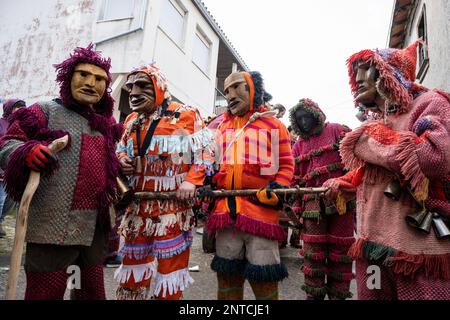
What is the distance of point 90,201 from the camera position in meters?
1.83

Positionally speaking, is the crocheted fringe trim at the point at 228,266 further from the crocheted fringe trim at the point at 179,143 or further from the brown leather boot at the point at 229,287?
the crocheted fringe trim at the point at 179,143

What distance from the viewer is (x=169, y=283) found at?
6.52 ft

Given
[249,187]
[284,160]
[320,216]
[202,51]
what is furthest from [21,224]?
[202,51]

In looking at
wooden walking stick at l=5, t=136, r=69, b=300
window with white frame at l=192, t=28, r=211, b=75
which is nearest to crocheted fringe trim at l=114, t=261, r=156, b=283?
wooden walking stick at l=5, t=136, r=69, b=300

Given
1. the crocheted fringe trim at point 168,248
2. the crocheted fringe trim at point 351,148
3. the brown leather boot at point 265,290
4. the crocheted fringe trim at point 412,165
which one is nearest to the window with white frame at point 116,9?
the crocheted fringe trim at point 168,248

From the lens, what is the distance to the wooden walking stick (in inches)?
56.0

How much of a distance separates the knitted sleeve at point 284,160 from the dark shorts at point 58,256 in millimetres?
1326

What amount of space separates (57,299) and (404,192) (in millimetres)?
1961

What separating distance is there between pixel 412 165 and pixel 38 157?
1.89 m

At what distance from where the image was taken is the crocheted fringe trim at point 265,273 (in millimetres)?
1938

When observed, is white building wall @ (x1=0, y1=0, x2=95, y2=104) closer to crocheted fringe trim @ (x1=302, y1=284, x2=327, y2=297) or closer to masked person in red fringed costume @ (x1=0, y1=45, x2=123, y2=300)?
masked person in red fringed costume @ (x1=0, y1=45, x2=123, y2=300)

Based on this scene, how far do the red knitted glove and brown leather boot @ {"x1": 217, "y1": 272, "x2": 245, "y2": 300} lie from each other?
1.33 meters
